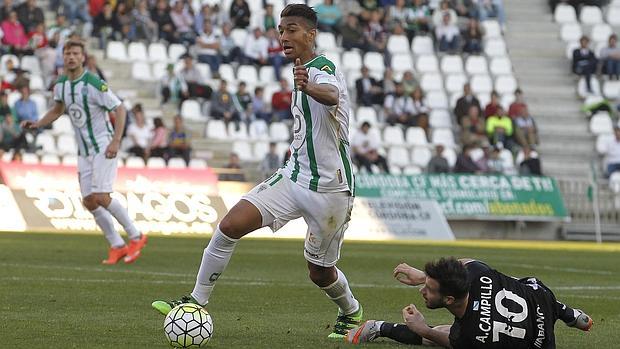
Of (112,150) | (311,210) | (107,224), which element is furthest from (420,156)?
(311,210)

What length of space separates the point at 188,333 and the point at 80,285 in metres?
5.25

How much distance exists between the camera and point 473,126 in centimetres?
3362

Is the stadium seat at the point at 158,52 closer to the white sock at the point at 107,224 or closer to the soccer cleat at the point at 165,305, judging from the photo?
the white sock at the point at 107,224

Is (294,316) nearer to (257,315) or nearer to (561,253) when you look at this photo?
(257,315)

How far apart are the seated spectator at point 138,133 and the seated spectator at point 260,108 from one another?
133 inches

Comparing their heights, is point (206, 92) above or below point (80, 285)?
below

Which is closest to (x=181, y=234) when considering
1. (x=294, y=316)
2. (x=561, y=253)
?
(x=561, y=253)

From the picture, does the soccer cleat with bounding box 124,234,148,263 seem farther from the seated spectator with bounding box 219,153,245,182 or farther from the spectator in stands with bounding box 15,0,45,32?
the spectator in stands with bounding box 15,0,45,32

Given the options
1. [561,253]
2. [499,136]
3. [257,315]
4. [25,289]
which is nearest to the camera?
[257,315]

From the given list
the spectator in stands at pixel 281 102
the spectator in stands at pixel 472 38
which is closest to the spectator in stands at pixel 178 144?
the spectator in stands at pixel 281 102

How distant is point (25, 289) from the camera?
12914 millimetres

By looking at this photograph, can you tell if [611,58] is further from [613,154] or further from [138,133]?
[138,133]

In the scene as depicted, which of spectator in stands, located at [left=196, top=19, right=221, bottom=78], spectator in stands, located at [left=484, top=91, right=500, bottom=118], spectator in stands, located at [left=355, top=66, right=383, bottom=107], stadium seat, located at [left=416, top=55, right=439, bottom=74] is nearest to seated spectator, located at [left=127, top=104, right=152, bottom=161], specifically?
spectator in stands, located at [left=196, top=19, right=221, bottom=78]

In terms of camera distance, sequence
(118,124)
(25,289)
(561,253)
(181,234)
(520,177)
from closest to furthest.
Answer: (25,289)
(118,124)
(561,253)
(181,234)
(520,177)
